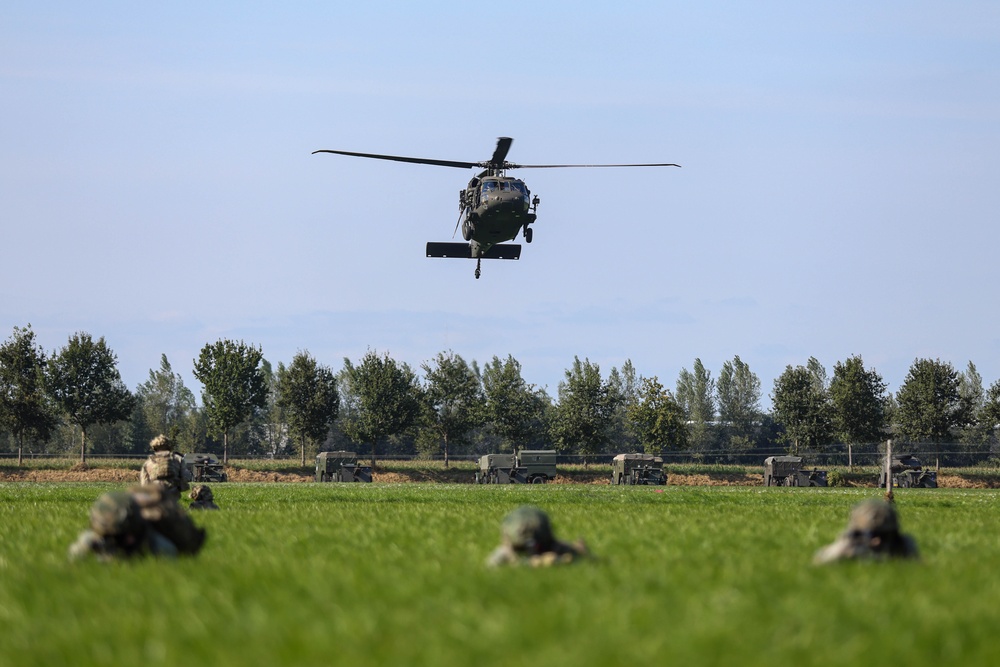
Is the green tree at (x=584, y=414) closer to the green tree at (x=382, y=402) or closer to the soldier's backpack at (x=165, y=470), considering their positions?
the green tree at (x=382, y=402)

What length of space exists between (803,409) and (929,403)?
29.8 feet

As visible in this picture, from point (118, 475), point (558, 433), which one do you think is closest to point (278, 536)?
point (118, 475)

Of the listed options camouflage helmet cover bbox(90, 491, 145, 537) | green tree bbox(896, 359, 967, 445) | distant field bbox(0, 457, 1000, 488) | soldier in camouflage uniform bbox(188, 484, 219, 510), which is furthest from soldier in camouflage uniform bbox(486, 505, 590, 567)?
green tree bbox(896, 359, 967, 445)

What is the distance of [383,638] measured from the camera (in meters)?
8.91

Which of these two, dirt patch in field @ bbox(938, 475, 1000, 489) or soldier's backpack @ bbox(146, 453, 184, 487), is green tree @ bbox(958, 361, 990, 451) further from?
soldier's backpack @ bbox(146, 453, 184, 487)

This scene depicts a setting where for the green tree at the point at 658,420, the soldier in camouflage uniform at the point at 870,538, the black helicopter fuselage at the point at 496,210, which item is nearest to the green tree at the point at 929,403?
the green tree at the point at 658,420

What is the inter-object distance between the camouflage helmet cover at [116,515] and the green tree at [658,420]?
8702 cm

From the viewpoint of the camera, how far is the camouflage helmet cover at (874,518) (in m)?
13.6

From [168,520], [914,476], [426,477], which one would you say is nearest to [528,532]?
[168,520]

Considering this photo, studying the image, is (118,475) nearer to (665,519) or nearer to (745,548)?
(665,519)

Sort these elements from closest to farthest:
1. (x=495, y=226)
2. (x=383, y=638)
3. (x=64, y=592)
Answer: (x=383, y=638), (x=64, y=592), (x=495, y=226)

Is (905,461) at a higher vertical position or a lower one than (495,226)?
lower

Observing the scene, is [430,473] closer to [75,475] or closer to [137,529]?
[75,475]

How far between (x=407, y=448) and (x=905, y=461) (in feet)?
283
